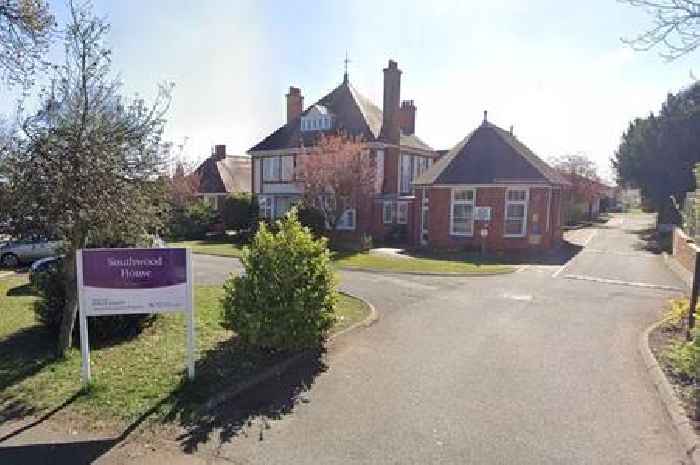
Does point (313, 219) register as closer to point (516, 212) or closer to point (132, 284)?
point (516, 212)

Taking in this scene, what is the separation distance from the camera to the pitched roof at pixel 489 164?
23031 mm

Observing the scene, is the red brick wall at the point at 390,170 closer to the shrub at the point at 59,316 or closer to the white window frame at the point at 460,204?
the white window frame at the point at 460,204

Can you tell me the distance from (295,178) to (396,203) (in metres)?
6.36

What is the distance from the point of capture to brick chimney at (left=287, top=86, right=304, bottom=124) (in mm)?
34719

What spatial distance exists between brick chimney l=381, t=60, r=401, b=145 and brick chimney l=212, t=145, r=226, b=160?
61.0ft

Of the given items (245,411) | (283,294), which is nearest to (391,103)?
(283,294)

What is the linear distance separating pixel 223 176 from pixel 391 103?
17.2 meters

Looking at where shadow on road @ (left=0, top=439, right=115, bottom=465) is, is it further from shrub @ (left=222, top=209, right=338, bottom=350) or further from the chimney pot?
the chimney pot

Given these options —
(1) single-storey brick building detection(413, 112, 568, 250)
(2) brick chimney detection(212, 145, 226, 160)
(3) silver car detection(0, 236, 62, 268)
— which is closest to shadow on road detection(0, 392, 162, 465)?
(3) silver car detection(0, 236, 62, 268)

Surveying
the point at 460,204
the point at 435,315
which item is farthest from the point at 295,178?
the point at 435,315

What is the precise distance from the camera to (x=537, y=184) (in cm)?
2233

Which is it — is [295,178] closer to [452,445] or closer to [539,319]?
[539,319]

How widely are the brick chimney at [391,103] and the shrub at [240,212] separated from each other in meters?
9.71

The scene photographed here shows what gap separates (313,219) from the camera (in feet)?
82.4
